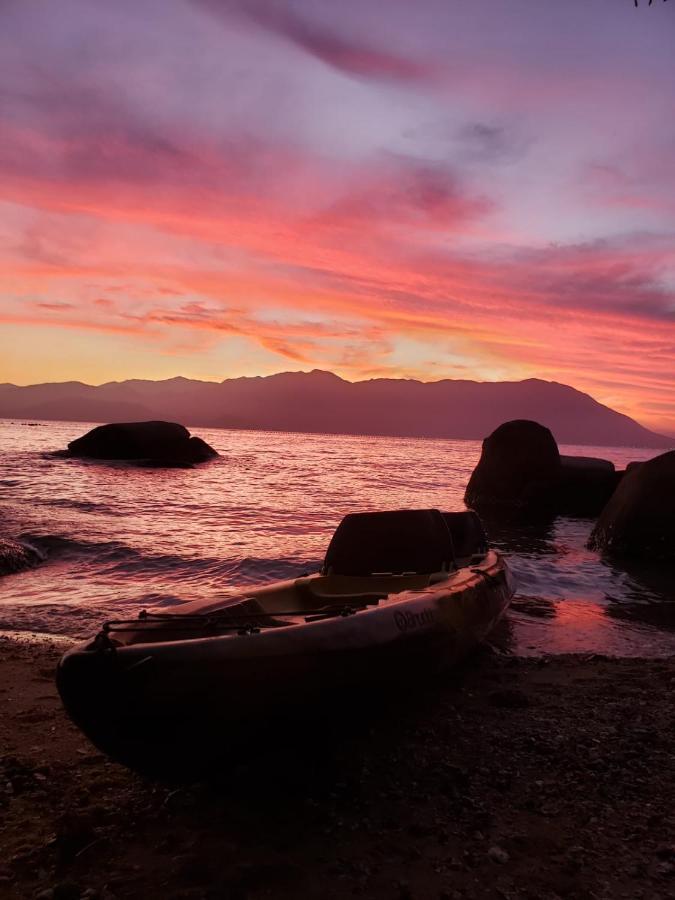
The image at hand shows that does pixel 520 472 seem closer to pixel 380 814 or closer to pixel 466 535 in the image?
pixel 466 535

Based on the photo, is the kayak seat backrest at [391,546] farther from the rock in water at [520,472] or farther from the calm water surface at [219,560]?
the rock in water at [520,472]

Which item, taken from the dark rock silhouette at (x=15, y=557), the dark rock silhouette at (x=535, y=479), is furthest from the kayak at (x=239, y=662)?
the dark rock silhouette at (x=535, y=479)

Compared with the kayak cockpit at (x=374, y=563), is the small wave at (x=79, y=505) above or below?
below

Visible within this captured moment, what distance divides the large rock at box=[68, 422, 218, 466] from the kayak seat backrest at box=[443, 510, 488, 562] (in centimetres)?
3921

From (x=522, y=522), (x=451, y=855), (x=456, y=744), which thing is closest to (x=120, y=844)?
(x=451, y=855)

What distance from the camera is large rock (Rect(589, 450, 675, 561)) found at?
1673 centimetres

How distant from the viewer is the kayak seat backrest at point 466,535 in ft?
36.9

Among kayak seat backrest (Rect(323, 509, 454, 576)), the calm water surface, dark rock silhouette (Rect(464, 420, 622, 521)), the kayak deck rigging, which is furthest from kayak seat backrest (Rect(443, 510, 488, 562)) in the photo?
dark rock silhouette (Rect(464, 420, 622, 521))

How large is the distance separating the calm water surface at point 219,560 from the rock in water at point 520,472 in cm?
200

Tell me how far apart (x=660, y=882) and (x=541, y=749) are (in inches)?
73.6

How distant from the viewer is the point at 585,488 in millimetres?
28766

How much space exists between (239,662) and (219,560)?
11618mm

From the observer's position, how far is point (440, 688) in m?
7.26

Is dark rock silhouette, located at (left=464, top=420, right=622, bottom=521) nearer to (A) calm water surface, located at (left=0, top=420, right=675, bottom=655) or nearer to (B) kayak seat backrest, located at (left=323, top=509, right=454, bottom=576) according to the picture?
(A) calm water surface, located at (left=0, top=420, right=675, bottom=655)
